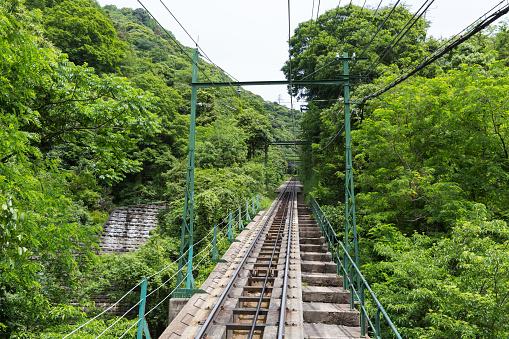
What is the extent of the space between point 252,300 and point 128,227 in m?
18.4

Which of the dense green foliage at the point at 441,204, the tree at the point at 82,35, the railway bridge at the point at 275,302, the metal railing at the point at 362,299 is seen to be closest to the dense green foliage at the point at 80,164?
the tree at the point at 82,35

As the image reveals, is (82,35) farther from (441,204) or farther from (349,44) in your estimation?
(441,204)

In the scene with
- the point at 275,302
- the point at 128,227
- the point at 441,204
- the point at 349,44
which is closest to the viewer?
the point at 275,302

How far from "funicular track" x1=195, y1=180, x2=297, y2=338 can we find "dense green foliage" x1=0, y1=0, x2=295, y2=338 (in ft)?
7.37

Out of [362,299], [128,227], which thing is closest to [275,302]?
[362,299]

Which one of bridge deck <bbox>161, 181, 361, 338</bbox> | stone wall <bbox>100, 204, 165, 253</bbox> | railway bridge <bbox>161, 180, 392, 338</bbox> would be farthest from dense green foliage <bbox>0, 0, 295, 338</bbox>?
railway bridge <bbox>161, 180, 392, 338</bbox>

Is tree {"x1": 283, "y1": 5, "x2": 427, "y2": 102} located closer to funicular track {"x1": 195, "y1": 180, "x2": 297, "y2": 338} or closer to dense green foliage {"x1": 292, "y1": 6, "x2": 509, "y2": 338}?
dense green foliage {"x1": 292, "y1": 6, "x2": 509, "y2": 338}

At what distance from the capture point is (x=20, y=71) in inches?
244

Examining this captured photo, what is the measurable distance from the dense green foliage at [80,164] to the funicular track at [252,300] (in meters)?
2.25

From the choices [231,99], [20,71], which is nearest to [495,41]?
[20,71]

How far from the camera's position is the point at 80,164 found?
59.4ft

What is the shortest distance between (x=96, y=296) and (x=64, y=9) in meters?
29.4

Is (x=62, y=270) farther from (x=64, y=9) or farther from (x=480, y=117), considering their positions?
(x=64, y=9)

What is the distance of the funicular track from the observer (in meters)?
6.84
